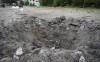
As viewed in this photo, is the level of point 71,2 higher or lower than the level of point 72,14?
higher

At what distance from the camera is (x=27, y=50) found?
5.13 m

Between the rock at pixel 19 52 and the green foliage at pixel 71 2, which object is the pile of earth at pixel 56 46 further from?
the green foliage at pixel 71 2

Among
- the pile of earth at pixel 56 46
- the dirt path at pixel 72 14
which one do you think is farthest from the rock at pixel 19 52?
the dirt path at pixel 72 14

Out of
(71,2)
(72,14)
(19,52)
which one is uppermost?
(71,2)

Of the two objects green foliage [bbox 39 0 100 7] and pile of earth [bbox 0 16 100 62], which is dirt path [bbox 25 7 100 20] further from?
green foliage [bbox 39 0 100 7]

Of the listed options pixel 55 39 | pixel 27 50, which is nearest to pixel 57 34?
pixel 55 39

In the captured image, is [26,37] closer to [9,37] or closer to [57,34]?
[9,37]

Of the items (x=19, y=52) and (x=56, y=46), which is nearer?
(x=19, y=52)

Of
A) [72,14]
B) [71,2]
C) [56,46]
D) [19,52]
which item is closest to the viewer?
[19,52]

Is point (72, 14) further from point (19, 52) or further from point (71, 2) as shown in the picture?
point (71, 2)

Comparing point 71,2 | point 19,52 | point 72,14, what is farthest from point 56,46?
point 71,2

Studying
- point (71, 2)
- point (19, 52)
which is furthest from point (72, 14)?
point (71, 2)

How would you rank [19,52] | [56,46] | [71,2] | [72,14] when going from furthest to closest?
[71,2] < [72,14] < [56,46] < [19,52]

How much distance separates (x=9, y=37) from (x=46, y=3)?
101ft
